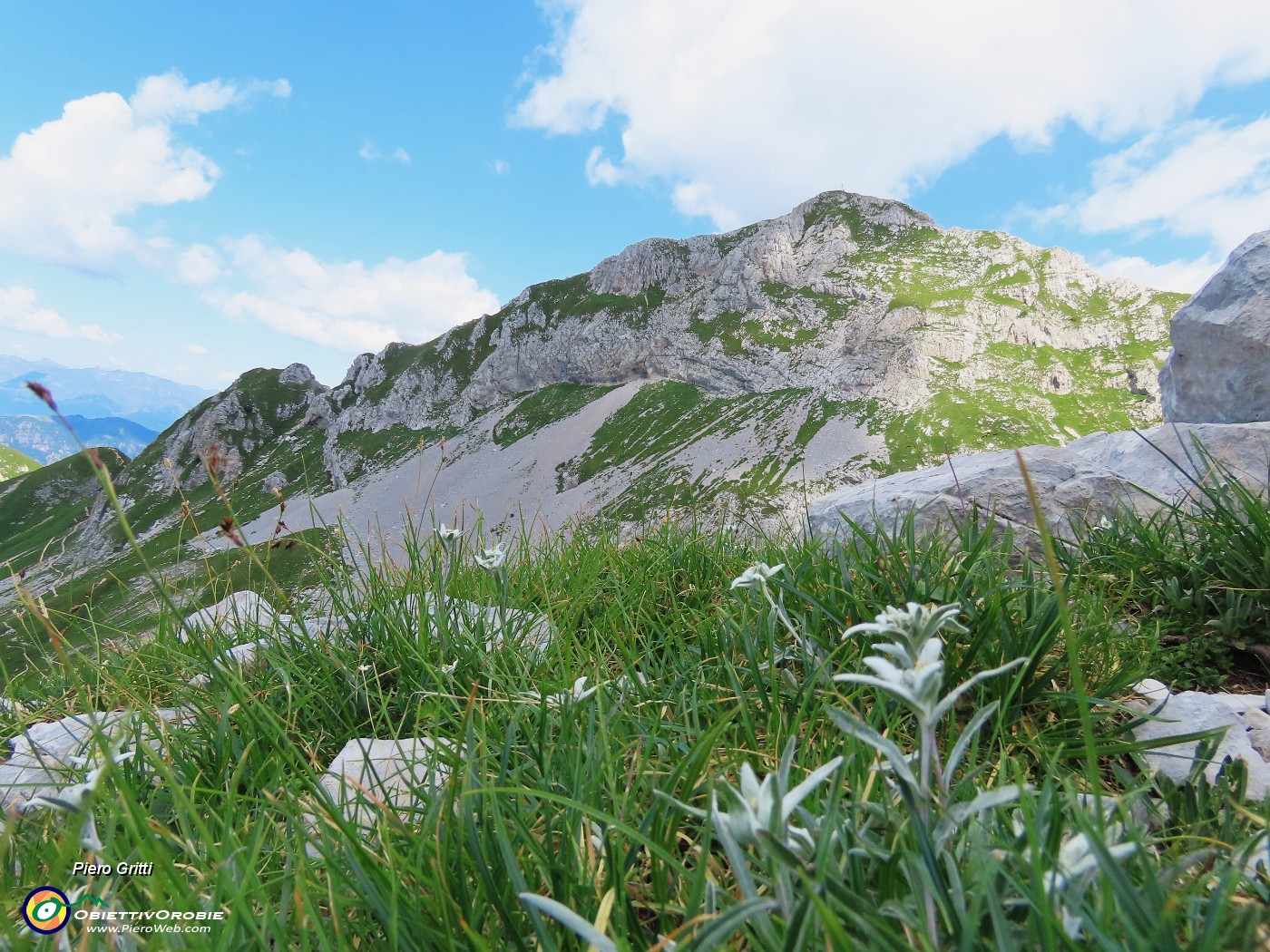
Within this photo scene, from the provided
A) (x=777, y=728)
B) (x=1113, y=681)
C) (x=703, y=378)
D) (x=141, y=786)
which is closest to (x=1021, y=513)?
(x=1113, y=681)

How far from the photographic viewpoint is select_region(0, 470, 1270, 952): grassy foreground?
54.2 inches

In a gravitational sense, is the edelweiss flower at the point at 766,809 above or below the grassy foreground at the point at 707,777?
above

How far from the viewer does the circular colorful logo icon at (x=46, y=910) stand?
1.78m

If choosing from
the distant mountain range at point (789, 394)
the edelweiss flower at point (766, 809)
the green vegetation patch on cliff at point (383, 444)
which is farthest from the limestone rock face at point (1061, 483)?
the green vegetation patch on cliff at point (383, 444)

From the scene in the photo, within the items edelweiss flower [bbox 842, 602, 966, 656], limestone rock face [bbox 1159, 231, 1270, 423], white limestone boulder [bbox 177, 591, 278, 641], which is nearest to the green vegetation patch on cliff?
white limestone boulder [bbox 177, 591, 278, 641]

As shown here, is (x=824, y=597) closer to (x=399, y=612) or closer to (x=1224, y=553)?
(x=1224, y=553)

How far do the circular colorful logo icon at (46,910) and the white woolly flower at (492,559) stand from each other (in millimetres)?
3252

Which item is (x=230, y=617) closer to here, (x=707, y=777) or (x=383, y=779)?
(x=383, y=779)

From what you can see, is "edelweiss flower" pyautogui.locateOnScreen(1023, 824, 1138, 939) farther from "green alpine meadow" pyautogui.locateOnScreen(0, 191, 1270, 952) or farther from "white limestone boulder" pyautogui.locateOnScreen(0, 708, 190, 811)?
"white limestone boulder" pyautogui.locateOnScreen(0, 708, 190, 811)

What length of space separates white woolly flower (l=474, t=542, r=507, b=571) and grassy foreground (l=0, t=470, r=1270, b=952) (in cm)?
27

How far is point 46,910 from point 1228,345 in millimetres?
11657

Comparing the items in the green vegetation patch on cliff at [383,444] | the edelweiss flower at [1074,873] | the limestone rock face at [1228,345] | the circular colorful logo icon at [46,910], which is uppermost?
the green vegetation patch on cliff at [383,444]

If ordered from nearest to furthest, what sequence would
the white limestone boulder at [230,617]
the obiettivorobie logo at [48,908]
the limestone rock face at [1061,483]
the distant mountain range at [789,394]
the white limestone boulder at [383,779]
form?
1. the obiettivorobie logo at [48,908]
2. the white limestone boulder at [383,779]
3. the white limestone boulder at [230,617]
4. the limestone rock face at [1061,483]
5. the distant mountain range at [789,394]

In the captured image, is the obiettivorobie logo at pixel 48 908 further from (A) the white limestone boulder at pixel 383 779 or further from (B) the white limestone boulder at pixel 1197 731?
(B) the white limestone boulder at pixel 1197 731
